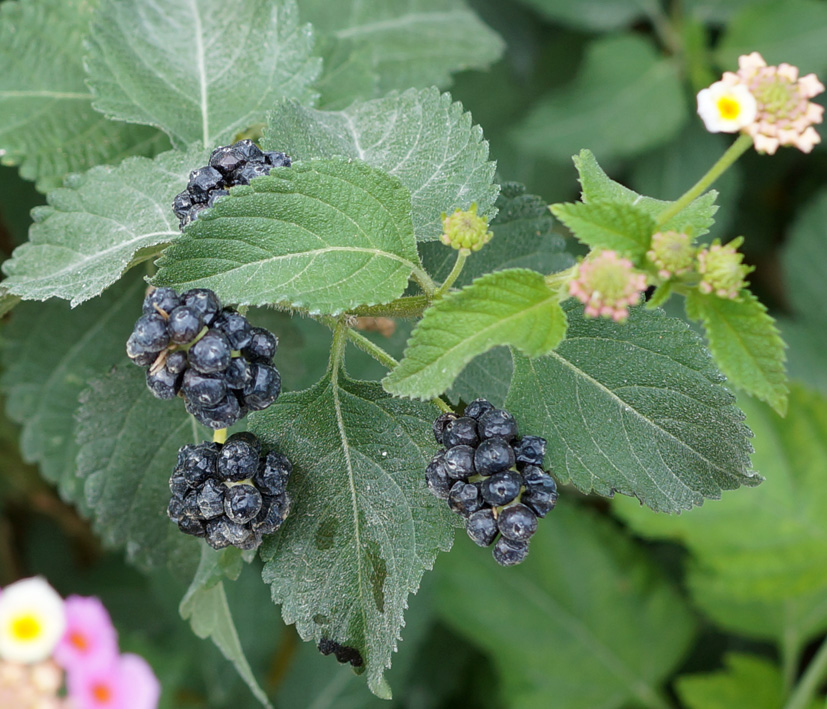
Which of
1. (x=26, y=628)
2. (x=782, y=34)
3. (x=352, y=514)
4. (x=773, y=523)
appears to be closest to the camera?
(x=26, y=628)

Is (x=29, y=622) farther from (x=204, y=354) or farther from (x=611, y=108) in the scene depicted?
(x=611, y=108)

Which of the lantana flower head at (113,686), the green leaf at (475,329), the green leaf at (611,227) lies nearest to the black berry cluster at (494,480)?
the green leaf at (475,329)

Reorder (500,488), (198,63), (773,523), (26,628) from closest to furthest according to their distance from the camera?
(26,628) → (500,488) → (198,63) → (773,523)

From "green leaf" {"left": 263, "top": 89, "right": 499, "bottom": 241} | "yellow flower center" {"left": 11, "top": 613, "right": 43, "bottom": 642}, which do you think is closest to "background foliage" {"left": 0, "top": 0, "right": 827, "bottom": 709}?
"green leaf" {"left": 263, "top": 89, "right": 499, "bottom": 241}

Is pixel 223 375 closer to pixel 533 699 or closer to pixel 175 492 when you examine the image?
pixel 175 492

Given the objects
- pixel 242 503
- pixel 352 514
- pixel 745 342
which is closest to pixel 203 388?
pixel 242 503

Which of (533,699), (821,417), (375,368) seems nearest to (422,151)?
(375,368)

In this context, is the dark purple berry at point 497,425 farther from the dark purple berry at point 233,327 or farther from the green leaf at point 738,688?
the green leaf at point 738,688
